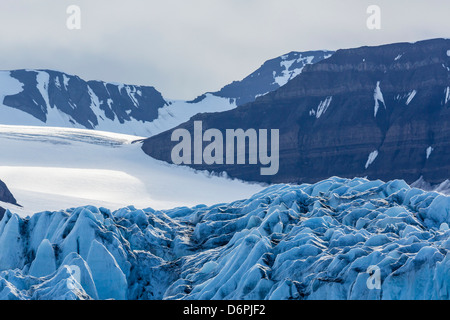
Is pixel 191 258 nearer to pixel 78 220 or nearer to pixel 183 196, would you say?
pixel 78 220

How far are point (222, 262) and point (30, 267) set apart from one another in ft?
35.7

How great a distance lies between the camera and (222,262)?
57438mm

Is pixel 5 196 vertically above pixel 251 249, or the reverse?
pixel 251 249

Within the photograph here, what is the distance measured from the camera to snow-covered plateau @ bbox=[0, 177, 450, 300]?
48531 mm

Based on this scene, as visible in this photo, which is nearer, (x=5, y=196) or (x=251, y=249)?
(x=251, y=249)

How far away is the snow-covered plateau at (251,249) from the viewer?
48.5m

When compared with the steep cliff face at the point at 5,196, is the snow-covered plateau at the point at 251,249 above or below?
above

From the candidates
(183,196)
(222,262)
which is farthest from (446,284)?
(183,196)

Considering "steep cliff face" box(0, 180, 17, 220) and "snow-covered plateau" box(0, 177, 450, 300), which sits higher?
"snow-covered plateau" box(0, 177, 450, 300)

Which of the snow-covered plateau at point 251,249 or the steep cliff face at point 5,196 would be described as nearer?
the snow-covered plateau at point 251,249

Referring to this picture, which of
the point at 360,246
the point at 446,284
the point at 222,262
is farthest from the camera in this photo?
the point at 222,262

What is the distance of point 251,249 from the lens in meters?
55.7

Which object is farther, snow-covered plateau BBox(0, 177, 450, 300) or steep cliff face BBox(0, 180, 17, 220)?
steep cliff face BBox(0, 180, 17, 220)
